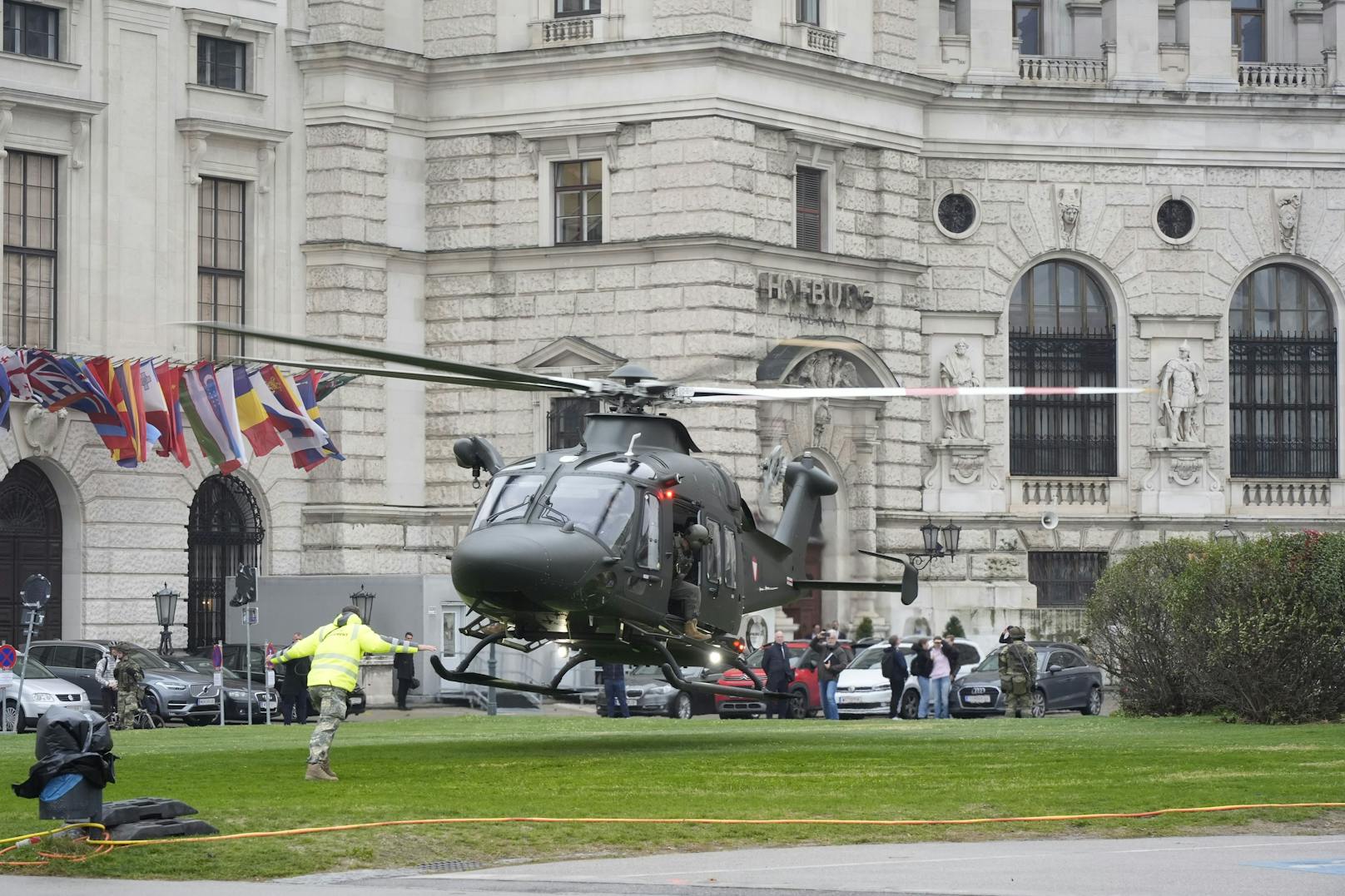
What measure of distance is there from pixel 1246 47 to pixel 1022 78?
22.2 feet

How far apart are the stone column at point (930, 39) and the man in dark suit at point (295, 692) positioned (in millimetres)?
21503

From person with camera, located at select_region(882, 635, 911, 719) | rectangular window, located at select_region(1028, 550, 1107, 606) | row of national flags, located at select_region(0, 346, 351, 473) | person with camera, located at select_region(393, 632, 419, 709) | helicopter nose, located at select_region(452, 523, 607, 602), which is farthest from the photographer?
rectangular window, located at select_region(1028, 550, 1107, 606)

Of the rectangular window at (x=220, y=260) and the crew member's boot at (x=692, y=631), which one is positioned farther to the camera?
the rectangular window at (x=220, y=260)

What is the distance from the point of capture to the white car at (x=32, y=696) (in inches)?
1533

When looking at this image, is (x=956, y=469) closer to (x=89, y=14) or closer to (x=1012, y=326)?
(x=1012, y=326)

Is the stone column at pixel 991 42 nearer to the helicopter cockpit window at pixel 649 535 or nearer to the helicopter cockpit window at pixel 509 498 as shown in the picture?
the helicopter cockpit window at pixel 649 535

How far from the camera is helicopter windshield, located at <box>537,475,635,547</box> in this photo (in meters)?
26.1

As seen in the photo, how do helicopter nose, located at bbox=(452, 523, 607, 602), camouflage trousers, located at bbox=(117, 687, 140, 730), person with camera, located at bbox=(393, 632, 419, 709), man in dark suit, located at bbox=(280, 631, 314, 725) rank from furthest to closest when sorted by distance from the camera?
person with camera, located at bbox=(393, 632, 419, 709), man in dark suit, located at bbox=(280, 631, 314, 725), camouflage trousers, located at bbox=(117, 687, 140, 730), helicopter nose, located at bbox=(452, 523, 607, 602)

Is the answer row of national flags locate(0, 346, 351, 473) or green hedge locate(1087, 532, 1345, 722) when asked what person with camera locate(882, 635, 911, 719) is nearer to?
green hedge locate(1087, 532, 1345, 722)

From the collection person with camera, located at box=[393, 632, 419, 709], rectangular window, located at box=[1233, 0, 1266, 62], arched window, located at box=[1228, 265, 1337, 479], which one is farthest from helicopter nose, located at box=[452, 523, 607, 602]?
rectangular window, located at box=[1233, 0, 1266, 62]

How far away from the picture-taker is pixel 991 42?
56.5 meters

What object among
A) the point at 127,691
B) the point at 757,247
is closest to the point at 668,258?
the point at 757,247

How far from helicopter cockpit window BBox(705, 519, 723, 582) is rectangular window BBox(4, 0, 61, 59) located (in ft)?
77.4

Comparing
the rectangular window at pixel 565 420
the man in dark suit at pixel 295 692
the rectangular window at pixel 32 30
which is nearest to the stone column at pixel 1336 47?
the rectangular window at pixel 565 420
